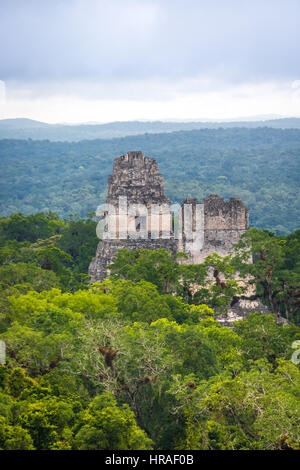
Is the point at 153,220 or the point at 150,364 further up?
the point at 153,220

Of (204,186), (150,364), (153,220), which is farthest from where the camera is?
(204,186)

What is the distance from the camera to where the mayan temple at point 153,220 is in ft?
107

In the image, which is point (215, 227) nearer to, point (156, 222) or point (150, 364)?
point (156, 222)

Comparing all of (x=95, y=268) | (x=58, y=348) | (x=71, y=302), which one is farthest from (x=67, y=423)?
(x=95, y=268)

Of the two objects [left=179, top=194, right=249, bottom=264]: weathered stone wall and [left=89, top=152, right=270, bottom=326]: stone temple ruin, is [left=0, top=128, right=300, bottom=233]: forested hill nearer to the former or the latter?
[left=89, top=152, right=270, bottom=326]: stone temple ruin

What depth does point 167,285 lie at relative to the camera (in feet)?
101

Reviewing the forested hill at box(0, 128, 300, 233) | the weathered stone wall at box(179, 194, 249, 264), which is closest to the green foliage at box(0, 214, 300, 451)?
the weathered stone wall at box(179, 194, 249, 264)

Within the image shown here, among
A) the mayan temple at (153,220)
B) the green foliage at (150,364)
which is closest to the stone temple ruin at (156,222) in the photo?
the mayan temple at (153,220)

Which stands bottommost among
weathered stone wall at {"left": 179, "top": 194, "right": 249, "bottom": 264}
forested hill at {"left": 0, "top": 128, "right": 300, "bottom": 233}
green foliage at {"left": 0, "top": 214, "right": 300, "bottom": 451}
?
forested hill at {"left": 0, "top": 128, "right": 300, "bottom": 233}

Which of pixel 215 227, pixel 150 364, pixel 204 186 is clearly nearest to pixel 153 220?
pixel 215 227

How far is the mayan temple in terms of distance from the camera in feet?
107

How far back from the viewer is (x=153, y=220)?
1340 inches

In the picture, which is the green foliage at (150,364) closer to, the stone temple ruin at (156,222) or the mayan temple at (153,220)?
the stone temple ruin at (156,222)
